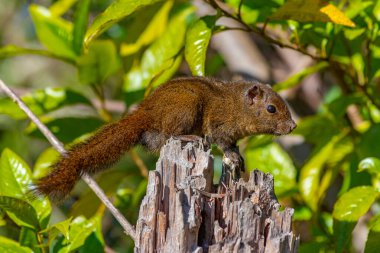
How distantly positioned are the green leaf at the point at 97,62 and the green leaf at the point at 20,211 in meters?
0.88

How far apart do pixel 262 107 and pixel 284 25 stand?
1.29 ft

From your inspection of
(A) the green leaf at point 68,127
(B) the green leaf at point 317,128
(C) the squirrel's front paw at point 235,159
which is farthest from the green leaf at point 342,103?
(A) the green leaf at point 68,127

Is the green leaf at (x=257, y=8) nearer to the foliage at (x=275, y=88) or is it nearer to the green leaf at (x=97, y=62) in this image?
the foliage at (x=275, y=88)

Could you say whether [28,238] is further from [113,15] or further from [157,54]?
[157,54]

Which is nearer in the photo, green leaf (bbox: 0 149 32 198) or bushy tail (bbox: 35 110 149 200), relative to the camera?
bushy tail (bbox: 35 110 149 200)

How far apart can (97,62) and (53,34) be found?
269 millimetres

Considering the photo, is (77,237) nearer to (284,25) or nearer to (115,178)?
(115,178)

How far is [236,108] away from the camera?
372 cm

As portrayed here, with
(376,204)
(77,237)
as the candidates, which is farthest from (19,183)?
(376,204)

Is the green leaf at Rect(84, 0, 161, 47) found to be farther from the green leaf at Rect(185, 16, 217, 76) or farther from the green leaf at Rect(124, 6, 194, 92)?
the green leaf at Rect(124, 6, 194, 92)

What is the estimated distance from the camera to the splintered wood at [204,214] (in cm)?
225

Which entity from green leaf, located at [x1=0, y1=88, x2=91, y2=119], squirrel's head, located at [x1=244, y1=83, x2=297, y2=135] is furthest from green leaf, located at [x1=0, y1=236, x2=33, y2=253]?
squirrel's head, located at [x1=244, y1=83, x2=297, y2=135]

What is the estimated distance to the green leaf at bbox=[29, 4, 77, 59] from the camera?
371 centimetres

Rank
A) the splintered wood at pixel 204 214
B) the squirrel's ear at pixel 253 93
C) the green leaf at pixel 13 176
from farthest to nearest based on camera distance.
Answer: the squirrel's ear at pixel 253 93 < the green leaf at pixel 13 176 < the splintered wood at pixel 204 214
